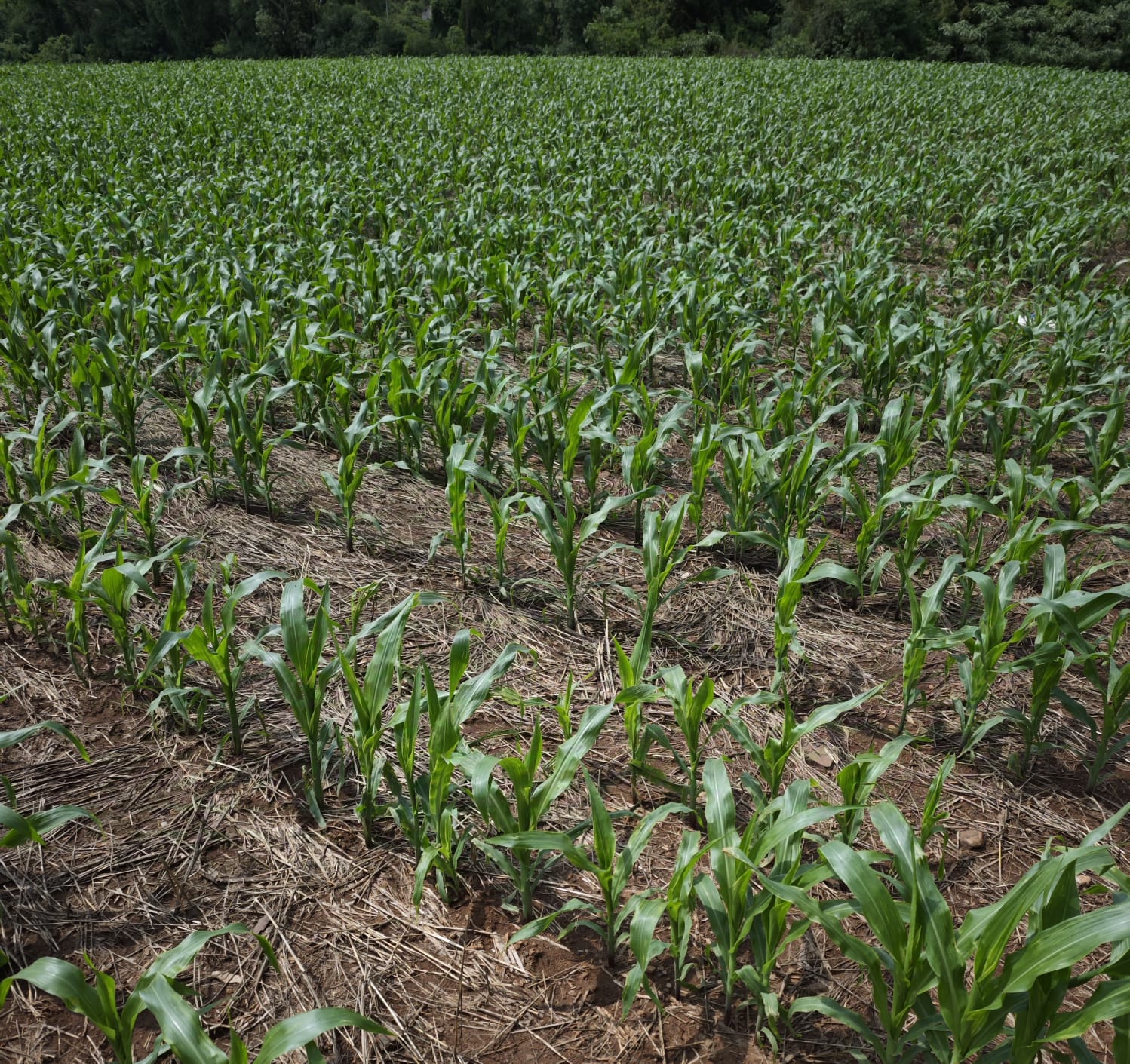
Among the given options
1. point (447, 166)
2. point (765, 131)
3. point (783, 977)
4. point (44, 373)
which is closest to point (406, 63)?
point (765, 131)

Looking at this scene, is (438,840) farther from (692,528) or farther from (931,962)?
(692,528)

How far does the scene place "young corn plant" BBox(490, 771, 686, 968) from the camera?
1466 millimetres

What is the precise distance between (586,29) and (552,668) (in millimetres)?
38056

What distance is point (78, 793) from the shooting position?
1911 millimetres

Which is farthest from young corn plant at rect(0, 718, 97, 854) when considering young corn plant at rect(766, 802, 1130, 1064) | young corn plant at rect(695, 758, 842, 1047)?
young corn plant at rect(766, 802, 1130, 1064)

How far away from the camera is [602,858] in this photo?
1.50m

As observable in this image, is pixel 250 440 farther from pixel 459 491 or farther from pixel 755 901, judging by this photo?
pixel 755 901

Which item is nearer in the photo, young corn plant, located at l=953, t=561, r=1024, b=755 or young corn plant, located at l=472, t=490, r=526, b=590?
young corn plant, located at l=953, t=561, r=1024, b=755

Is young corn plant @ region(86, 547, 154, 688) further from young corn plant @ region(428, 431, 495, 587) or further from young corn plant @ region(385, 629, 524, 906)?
young corn plant @ region(428, 431, 495, 587)

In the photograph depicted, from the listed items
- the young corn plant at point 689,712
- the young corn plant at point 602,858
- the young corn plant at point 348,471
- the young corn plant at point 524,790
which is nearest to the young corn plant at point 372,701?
the young corn plant at point 524,790

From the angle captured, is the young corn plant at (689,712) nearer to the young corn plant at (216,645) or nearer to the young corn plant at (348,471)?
the young corn plant at (216,645)

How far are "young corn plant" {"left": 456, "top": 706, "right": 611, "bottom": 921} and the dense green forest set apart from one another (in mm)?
35450

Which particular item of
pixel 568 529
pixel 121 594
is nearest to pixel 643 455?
pixel 568 529

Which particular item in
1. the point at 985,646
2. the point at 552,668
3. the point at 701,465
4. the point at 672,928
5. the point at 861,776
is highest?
the point at 701,465
